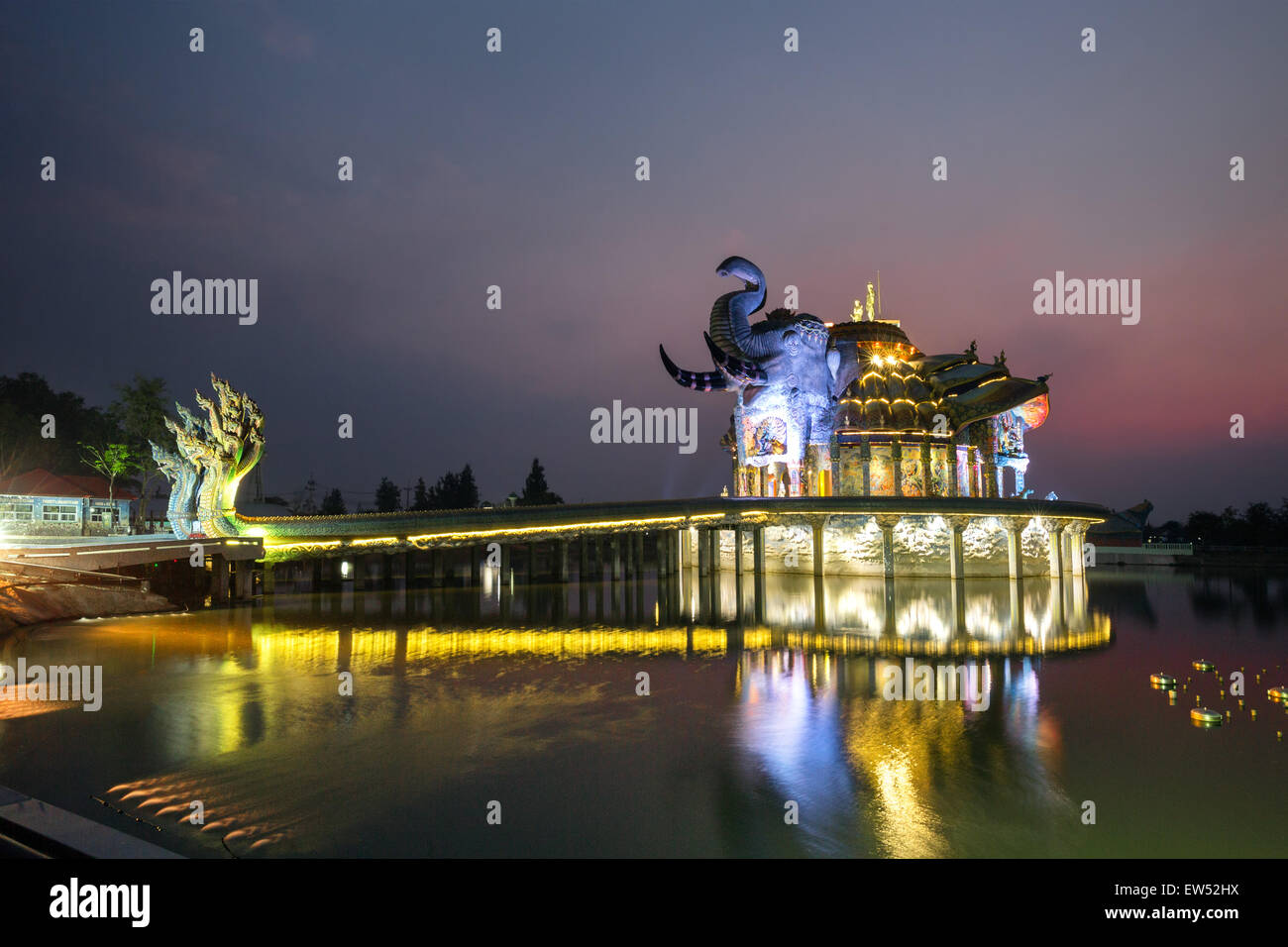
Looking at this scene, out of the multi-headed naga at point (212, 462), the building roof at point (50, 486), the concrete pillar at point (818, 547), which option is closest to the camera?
the multi-headed naga at point (212, 462)

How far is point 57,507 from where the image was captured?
1368 inches

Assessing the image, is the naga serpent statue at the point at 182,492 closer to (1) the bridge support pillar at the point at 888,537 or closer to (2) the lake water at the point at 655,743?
(2) the lake water at the point at 655,743

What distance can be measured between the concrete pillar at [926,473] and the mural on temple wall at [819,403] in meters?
0.07

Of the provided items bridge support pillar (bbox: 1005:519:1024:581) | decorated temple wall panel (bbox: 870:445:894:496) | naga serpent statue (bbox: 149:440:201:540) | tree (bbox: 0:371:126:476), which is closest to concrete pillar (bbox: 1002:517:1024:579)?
bridge support pillar (bbox: 1005:519:1024:581)

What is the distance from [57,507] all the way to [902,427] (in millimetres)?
39842

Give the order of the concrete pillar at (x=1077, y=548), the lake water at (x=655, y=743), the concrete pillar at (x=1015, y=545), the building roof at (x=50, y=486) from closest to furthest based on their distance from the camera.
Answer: the lake water at (x=655, y=743), the concrete pillar at (x=1015, y=545), the building roof at (x=50, y=486), the concrete pillar at (x=1077, y=548)

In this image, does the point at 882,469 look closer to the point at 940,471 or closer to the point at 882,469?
the point at 882,469

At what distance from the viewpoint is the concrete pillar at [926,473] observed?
123ft

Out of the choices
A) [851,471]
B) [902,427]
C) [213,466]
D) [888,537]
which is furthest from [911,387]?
[213,466]

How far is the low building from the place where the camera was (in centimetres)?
3088

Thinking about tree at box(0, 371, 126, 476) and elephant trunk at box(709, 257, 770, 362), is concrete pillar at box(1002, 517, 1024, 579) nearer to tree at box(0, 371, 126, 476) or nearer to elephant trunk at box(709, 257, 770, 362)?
elephant trunk at box(709, 257, 770, 362)

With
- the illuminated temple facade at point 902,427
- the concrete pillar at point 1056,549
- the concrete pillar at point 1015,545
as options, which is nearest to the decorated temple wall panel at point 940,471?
the illuminated temple facade at point 902,427

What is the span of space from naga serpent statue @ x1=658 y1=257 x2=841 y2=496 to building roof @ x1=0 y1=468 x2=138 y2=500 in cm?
3149
